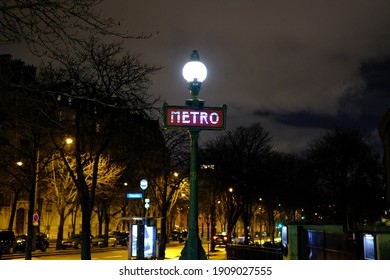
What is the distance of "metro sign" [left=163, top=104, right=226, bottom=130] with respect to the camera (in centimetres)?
995

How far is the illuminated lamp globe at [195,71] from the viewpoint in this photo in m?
10.0

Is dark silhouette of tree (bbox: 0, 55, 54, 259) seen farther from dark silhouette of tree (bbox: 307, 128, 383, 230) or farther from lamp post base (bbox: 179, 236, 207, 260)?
dark silhouette of tree (bbox: 307, 128, 383, 230)

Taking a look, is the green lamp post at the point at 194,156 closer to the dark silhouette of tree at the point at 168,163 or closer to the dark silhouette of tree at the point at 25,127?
the dark silhouette of tree at the point at 25,127

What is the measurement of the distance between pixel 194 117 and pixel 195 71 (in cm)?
87

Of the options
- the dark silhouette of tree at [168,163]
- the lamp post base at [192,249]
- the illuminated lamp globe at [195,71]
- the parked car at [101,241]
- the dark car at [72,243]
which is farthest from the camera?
the parked car at [101,241]

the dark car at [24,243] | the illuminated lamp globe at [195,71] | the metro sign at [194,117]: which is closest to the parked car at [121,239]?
the dark car at [24,243]

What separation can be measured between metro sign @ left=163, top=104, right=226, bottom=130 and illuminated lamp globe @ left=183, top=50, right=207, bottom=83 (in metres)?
0.55

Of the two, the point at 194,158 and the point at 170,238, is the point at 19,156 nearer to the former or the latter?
the point at 170,238

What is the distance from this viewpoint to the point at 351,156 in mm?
55844

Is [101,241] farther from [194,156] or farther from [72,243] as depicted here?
[194,156]

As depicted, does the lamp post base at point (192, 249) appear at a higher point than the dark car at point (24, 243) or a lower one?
higher

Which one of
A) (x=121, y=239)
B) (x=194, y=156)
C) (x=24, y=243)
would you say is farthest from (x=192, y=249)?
(x=121, y=239)

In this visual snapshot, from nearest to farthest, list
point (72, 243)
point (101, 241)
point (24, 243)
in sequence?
point (24, 243) → point (72, 243) → point (101, 241)

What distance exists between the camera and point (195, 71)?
1004 cm
